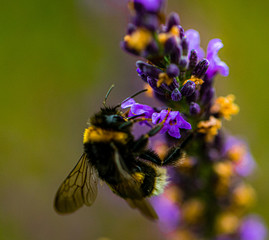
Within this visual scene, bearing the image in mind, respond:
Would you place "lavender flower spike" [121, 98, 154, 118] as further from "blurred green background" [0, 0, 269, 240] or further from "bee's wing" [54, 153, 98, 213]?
"blurred green background" [0, 0, 269, 240]

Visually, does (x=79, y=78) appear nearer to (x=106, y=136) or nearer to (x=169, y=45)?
(x=106, y=136)

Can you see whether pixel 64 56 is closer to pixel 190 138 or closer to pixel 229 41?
pixel 229 41

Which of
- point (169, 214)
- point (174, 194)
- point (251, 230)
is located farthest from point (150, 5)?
point (251, 230)

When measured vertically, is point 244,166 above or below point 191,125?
above

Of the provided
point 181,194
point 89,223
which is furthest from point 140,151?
point 89,223

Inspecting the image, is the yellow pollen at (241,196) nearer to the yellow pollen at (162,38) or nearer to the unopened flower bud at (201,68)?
the unopened flower bud at (201,68)
